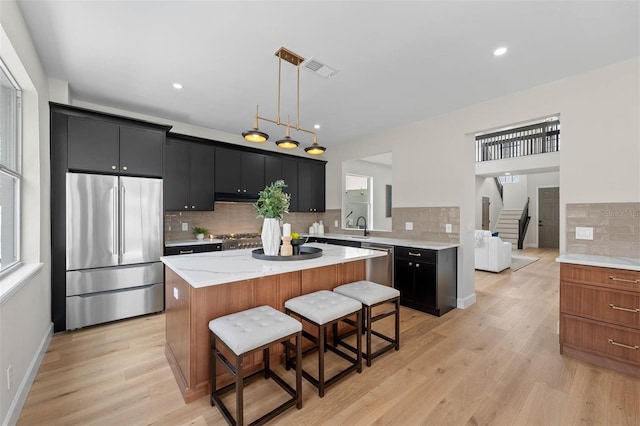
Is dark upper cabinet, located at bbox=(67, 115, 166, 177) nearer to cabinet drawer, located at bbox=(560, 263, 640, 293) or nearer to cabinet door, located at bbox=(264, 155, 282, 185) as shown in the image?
cabinet door, located at bbox=(264, 155, 282, 185)

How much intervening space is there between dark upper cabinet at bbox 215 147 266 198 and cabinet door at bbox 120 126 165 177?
3.21 ft

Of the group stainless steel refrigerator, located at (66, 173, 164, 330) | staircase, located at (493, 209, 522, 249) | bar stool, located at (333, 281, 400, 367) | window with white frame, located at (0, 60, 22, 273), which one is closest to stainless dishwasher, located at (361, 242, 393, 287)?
bar stool, located at (333, 281, 400, 367)

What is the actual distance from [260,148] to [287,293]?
11.3ft

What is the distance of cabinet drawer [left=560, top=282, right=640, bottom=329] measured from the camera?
221cm

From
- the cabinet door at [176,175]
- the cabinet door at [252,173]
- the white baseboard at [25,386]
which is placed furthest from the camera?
the cabinet door at [252,173]

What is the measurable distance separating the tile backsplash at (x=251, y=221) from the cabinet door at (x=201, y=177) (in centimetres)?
37

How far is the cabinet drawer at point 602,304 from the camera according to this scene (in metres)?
2.21

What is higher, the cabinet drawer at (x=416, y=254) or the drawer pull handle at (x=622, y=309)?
the cabinet drawer at (x=416, y=254)

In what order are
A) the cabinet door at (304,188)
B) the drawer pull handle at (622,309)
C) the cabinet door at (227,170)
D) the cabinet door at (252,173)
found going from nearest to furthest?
the drawer pull handle at (622,309) → the cabinet door at (227,170) → the cabinet door at (252,173) → the cabinet door at (304,188)

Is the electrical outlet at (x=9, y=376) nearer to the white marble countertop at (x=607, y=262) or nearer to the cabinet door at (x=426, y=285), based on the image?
the cabinet door at (x=426, y=285)

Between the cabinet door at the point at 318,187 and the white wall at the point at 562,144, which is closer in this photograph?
the white wall at the point at 562,144

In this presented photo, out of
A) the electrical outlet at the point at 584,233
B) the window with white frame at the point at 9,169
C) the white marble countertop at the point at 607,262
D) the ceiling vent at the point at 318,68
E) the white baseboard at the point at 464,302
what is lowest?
the white baseboard at the point at 464,302

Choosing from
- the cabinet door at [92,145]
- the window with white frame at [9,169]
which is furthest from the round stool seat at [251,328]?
the cabinet door at [92,145]

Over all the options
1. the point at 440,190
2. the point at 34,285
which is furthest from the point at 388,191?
the point at 34,285
